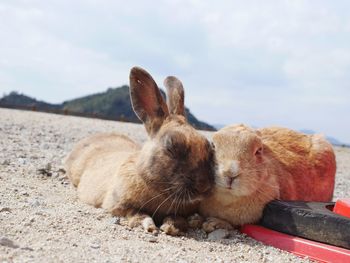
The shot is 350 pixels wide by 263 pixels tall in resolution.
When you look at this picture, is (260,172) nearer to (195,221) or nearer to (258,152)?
(258,152)

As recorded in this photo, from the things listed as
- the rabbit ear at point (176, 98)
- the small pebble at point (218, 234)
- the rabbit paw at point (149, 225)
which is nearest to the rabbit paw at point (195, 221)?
the small pebble at point (218, 234)

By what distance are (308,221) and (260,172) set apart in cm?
65

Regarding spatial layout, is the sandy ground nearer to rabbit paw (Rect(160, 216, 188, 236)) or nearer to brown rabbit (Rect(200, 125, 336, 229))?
rabbit paw (Rect(160, 216, 188, 236))

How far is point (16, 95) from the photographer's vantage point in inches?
1727

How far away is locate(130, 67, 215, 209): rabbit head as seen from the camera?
492 centimetres

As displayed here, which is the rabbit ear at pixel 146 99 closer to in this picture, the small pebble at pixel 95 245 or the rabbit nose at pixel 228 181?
the rabbit nose at pixel 228 181

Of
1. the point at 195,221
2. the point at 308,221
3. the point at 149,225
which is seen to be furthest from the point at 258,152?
the point at 149,225

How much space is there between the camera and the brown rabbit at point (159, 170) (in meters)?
4.95

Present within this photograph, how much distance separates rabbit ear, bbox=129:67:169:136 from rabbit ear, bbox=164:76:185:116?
14cm

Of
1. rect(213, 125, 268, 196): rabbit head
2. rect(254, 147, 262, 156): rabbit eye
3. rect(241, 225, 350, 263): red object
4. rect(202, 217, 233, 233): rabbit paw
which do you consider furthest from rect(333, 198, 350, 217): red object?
rect(202, 217, 233, 233): rabbit paw

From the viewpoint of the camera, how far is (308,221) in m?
5.00

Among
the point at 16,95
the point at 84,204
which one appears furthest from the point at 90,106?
the point at 84,204

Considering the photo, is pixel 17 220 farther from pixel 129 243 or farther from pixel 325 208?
pixel 325 208

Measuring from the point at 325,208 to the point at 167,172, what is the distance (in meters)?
1.70
